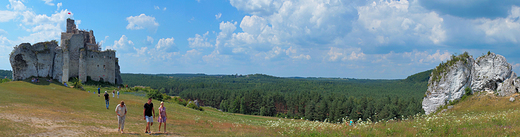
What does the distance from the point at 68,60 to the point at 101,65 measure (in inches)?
291

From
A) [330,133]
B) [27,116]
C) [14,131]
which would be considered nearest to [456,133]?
[330,133]

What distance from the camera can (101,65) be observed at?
163ft

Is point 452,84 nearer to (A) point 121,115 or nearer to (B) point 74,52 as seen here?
(A) point 121,115

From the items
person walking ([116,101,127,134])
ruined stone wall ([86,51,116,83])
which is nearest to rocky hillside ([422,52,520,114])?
person walking ([116,101,127,134])

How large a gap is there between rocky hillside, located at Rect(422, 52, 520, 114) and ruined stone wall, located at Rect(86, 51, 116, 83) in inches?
2173

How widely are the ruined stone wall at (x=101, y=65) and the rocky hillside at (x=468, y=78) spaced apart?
55195 mm

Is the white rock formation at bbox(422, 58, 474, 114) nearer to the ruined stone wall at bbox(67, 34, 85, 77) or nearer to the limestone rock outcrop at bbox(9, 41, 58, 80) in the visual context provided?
the limestone rock outcrop at bbox(9, 41, 58, 80)

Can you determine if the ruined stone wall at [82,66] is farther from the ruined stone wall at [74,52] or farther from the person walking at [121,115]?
the person walking at [121,115]

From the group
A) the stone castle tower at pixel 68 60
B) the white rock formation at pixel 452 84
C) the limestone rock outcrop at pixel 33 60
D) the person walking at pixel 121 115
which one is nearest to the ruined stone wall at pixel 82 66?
the stone castle tower at pixel 68 60

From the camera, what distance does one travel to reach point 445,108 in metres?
32.7

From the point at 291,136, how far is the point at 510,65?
3331cm

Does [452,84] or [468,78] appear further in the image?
[452,84]

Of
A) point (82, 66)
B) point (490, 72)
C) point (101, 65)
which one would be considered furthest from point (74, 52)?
point (490, 72)

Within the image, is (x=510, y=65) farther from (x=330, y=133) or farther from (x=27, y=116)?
(x=27, y=116)
